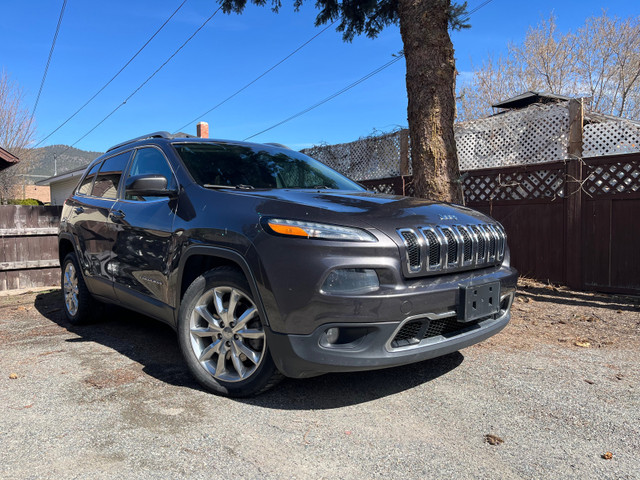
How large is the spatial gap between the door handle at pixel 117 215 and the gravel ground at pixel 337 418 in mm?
1125

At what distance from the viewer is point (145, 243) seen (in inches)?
150

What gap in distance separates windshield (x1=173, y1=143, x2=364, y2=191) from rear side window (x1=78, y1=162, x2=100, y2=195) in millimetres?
1803

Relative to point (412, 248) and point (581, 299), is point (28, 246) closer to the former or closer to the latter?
point (412, 248)

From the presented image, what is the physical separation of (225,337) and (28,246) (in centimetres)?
680

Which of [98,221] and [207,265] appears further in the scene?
[98,221]

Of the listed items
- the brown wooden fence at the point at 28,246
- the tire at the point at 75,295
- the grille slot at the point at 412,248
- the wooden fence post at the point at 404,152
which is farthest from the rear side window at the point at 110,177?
the wooden fence post at the point at 404,152

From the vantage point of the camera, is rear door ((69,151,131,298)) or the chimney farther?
the chimney

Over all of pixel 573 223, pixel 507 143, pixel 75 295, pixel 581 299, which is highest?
pixel 507 143

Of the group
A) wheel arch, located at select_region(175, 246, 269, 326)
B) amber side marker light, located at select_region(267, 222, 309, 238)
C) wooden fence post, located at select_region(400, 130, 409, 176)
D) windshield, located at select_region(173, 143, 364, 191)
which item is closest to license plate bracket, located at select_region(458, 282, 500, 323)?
amber side marker light, located at select_region(267, 222, 309, 238)

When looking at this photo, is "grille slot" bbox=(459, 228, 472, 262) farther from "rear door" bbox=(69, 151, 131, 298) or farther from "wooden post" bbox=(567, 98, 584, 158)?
"wooden post" bbox=(567, 98, 584, 158)

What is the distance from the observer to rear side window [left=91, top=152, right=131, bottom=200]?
4633mm

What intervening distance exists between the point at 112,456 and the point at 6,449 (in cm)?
56

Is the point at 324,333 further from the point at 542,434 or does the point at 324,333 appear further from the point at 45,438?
the point at 45,438

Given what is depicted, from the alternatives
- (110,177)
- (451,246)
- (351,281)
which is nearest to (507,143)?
(451,246)
